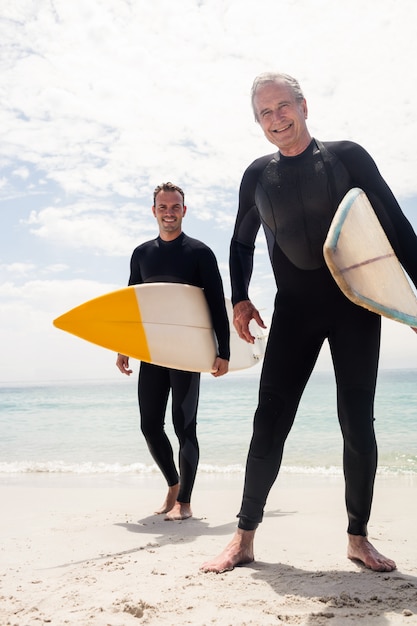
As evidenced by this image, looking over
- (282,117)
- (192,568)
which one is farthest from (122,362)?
(282,117)

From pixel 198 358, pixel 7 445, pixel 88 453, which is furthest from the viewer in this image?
pixel 7 445

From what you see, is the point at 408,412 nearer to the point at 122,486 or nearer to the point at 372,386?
the point at 122,486

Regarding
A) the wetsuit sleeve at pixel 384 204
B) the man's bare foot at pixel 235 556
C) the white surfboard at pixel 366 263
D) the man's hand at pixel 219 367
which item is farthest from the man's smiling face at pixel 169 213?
the man's bare foot at pixel 235 556

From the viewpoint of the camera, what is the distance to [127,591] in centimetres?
211

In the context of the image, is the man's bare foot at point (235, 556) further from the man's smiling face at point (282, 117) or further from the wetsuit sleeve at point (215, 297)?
→ the man's smiling face at point (282, 117)

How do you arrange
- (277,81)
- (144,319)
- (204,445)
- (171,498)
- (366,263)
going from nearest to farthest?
(366,263)
(277,81)
(144,319)
(171,498)
(204,445)

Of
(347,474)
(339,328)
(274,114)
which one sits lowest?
(347,474)

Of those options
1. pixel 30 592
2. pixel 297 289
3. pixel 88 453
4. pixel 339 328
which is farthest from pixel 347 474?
pixel 88 453

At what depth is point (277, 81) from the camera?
2504 mm

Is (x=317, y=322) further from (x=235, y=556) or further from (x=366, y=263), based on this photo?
(x=235, y=556)

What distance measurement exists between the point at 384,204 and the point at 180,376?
178 centimetres

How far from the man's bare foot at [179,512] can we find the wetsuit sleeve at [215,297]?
97cm

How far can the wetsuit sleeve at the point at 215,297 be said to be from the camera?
3.68 m

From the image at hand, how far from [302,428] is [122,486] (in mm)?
8188
